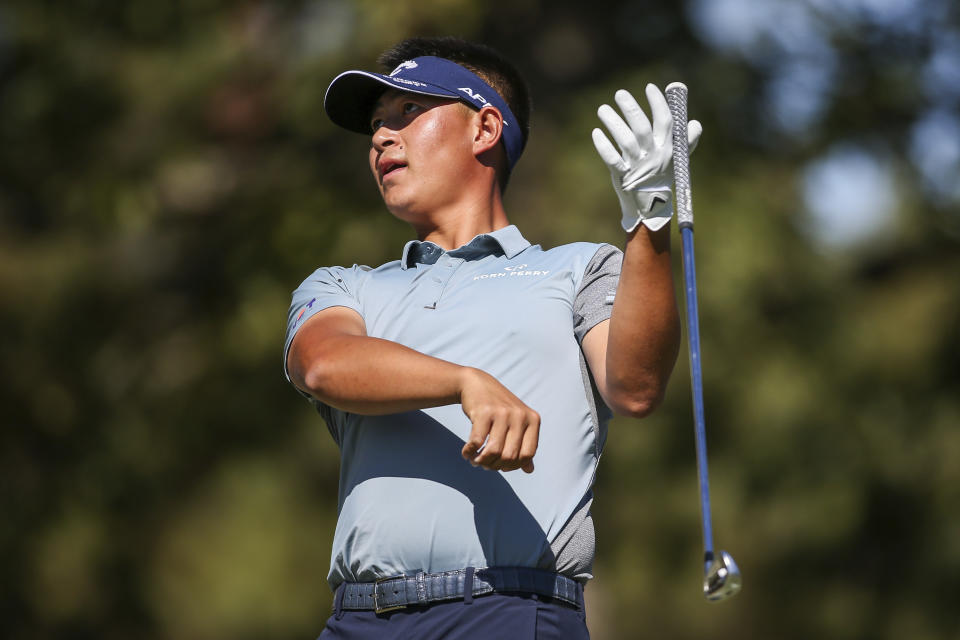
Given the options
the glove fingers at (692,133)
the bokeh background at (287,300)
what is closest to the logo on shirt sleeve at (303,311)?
the glove fingers at (692,133)

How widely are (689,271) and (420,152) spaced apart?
2.96 ft

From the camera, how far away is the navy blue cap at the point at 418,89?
10.4ft

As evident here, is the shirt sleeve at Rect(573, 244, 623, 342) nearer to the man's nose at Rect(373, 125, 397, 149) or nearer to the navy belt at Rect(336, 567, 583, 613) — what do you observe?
the navy belt at Rect(336, 567, 583, 613)

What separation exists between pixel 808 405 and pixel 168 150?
429 centimetres

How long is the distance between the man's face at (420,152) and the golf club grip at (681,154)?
72 centimetres

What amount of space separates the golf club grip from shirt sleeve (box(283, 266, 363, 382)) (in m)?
0.76

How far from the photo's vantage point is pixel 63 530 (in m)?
8.78

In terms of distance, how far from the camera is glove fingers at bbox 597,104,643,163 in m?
2.43

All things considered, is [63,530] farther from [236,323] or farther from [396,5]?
[396,5]

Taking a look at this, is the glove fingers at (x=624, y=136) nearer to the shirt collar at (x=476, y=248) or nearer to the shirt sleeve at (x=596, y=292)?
the shirt sleeve at (x=596, y=292)

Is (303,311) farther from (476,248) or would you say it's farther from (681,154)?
(681,154)

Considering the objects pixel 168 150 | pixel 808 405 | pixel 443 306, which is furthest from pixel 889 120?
pixel 443 306

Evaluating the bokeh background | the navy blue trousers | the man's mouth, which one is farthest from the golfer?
the bokeh background

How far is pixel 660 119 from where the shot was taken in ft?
8.12
